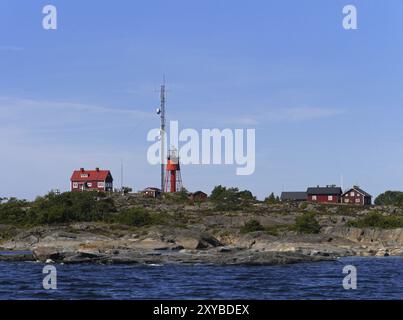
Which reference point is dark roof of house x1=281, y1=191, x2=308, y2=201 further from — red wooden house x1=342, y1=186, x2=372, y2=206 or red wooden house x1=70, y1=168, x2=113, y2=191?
red wooden house x1=70, y1=168, x2=113, y2=191

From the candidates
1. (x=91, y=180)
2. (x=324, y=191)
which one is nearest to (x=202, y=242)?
(x=91, y=180)

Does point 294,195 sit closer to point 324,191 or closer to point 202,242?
point 324,191

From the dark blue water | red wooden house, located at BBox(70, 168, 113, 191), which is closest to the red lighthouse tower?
red wooden house, located at BBox(70, 168, 113, 191)

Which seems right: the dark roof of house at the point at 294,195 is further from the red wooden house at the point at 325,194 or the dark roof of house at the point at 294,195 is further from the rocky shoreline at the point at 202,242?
the rocky shoreline at the point at 202,242

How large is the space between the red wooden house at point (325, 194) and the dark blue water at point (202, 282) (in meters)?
84.9

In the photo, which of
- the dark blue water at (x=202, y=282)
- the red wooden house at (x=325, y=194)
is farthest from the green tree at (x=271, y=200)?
the dark blue water at (x=202, y=282)

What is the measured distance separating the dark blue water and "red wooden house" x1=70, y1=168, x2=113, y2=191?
274 ft

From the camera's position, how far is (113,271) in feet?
160

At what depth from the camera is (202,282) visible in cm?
4016

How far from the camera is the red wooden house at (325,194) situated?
14010 cm

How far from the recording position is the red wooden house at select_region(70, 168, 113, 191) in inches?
5472

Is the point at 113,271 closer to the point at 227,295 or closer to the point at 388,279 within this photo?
the point at 227,295
